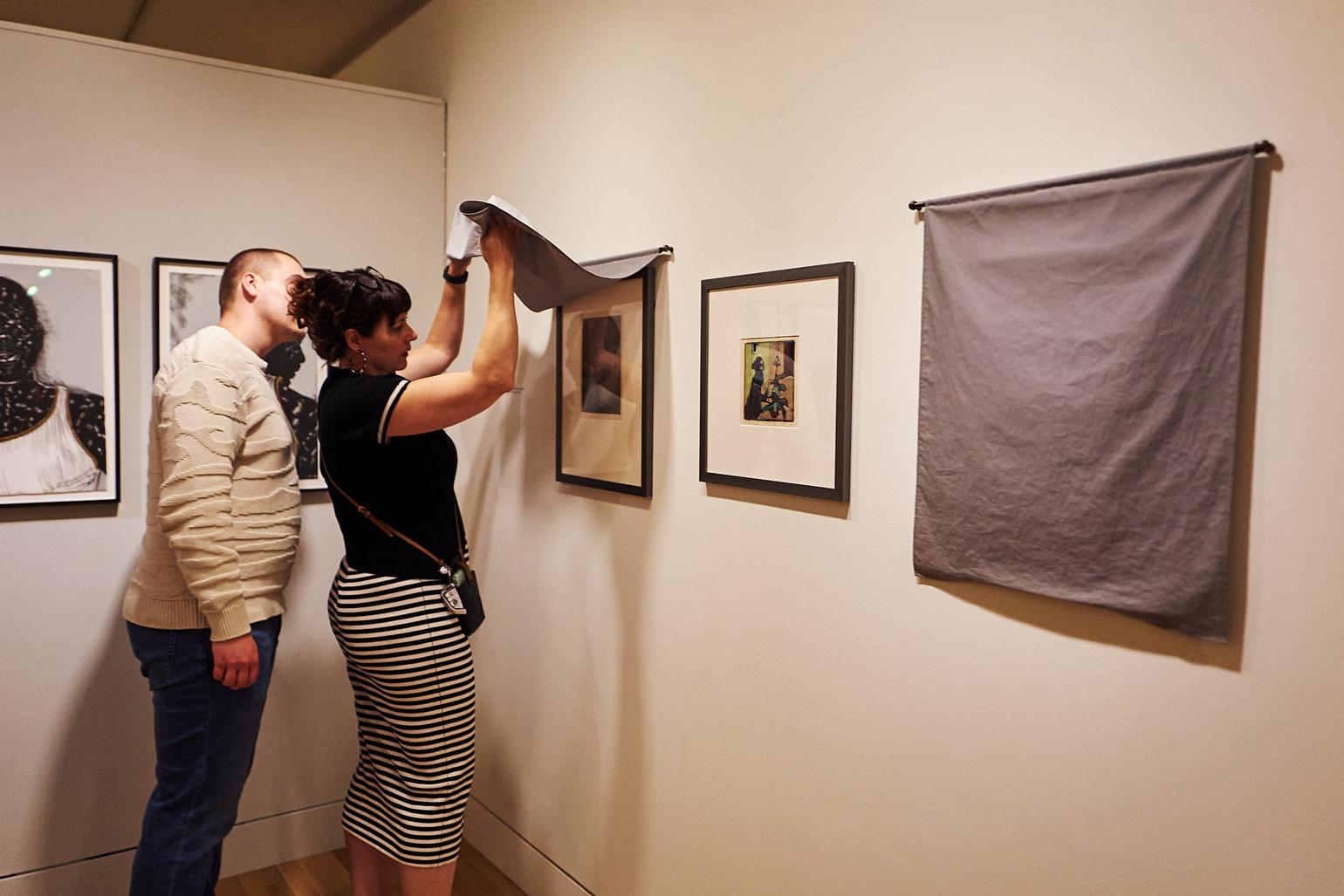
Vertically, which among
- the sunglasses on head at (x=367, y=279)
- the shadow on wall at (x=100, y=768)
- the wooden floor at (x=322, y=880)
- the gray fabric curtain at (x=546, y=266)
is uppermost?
the gray fabric curtain at (x=546, y=266)

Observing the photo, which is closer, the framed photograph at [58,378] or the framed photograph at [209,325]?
the framed photograph at [58,378]

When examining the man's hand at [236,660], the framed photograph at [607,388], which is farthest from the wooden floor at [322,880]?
the framed photograph at [607,388]

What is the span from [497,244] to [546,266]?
0.18 m

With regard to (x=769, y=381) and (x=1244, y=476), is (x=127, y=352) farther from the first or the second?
(x=1244, y=476)

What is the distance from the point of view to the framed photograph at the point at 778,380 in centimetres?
177

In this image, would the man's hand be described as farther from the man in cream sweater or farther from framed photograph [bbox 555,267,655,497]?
framed photograph [bbox 555,267,655,497]

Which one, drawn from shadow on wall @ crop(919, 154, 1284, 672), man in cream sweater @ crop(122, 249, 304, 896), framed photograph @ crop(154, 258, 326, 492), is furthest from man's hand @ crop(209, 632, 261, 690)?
shadow on wall @ crop(919, 154, 1284, 672)

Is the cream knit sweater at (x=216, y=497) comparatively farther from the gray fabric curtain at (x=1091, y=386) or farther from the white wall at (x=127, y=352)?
the gray fabric curtain at (x=1091, y=386)

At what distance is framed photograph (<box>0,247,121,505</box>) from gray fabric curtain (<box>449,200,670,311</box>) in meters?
1.16

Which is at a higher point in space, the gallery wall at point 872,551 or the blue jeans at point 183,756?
the gallery wall at point 872,551

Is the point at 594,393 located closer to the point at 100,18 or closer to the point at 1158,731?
the point at 1158,731

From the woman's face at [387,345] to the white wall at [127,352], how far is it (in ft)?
3.18

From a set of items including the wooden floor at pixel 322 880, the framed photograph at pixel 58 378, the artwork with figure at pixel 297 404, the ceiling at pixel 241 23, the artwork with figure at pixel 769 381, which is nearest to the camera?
the artwork with figure at pixel 769 381

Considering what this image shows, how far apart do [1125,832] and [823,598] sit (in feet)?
2.12
